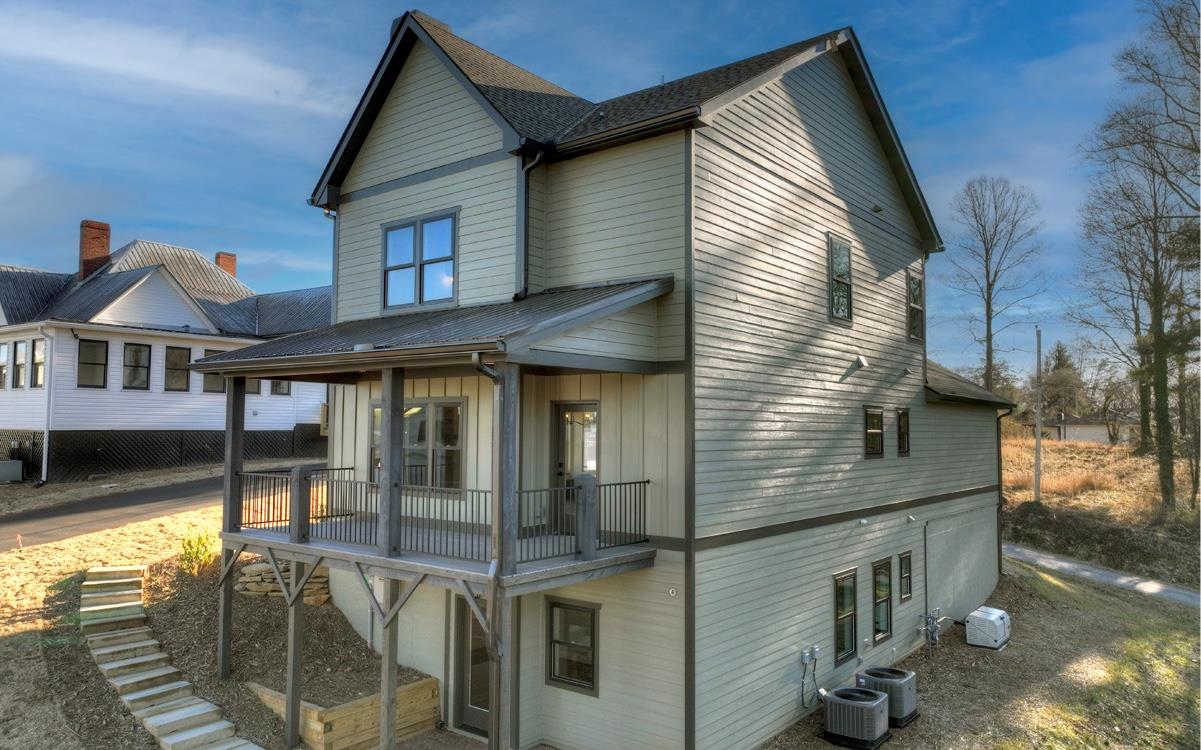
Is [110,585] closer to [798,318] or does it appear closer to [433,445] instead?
[433,445]

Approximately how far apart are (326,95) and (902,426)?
18195 mm

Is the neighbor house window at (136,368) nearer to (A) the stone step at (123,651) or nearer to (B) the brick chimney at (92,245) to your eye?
(B) the brick chimney at (92,245)

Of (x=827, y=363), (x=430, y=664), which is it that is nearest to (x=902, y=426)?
(x=827, y=363)

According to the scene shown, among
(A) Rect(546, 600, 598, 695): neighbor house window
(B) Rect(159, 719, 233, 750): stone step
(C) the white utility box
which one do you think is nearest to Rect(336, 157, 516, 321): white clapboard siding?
(A) Rect(546, 600, 598, 695): neighbor house window

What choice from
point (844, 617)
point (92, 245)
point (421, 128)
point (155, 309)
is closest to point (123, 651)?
point (421, 128)

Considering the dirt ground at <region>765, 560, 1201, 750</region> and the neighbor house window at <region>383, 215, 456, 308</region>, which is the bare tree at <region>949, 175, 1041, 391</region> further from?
the neighbor house window at <region>383, 215, 456, 308</region>

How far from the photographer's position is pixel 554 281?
1072 cm

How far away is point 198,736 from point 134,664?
7.03 ft

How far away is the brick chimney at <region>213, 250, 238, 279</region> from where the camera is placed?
34.1 m

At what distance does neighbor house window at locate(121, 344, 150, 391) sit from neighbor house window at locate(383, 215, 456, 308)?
53.4ft

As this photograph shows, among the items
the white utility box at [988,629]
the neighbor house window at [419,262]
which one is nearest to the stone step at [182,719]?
the neighbor house window at [419,262]

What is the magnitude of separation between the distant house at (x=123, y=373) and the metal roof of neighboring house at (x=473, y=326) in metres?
14.7

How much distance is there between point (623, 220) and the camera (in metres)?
10.1

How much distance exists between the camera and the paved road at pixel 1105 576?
19891 mm
